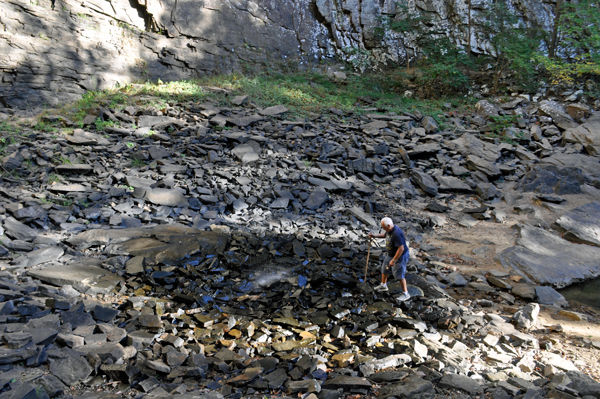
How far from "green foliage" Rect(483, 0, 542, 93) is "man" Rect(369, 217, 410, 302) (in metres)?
12.4

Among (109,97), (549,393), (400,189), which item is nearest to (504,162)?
(400,189)

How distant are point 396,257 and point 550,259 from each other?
3324 mm

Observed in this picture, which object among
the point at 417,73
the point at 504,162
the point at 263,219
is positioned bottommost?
the point at 263,219

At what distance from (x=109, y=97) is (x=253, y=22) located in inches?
280

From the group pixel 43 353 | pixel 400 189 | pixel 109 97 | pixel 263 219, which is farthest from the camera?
pixel 109 97

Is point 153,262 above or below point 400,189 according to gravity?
below

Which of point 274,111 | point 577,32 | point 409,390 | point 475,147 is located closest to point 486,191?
point 475,147

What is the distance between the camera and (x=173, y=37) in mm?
13375

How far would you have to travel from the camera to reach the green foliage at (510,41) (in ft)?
48.6

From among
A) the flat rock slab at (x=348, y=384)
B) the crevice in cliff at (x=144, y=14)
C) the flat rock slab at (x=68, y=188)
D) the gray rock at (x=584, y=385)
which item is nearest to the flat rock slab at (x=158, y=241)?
the flat rock slab at (x=68, y=188)

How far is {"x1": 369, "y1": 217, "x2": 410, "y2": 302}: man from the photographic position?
5.60 meters

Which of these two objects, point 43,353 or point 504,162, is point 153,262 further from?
point 504,162

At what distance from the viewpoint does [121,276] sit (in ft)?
17.6

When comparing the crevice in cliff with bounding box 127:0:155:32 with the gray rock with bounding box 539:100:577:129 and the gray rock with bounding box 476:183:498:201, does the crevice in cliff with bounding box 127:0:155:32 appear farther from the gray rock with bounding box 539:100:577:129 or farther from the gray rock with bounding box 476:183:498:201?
the gray rock with bounding box 539:100:577:129
